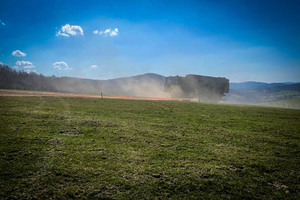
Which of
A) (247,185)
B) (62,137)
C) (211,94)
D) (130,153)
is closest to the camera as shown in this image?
(247,185)

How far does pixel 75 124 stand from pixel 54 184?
5.98m

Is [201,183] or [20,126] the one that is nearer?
[201,183]

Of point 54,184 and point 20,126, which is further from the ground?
point 20,126

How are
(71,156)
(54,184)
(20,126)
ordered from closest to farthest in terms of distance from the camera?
(54,184) < (71,156) < (20,126)

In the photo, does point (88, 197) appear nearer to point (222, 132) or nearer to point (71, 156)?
point (71, 156)

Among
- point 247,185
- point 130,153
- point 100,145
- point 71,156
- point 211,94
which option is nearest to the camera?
point 247,185

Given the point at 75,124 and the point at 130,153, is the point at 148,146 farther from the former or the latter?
the point at 75,124

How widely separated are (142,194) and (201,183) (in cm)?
179

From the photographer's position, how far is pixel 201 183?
458cm

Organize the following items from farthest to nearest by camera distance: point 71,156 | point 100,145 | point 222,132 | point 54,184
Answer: point 222,132 → point 100,145 → point 71,156 → point 54,184

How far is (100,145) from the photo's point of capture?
6.78 meters

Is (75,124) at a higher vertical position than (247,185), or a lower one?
higher

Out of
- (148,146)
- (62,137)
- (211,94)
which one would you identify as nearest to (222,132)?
(148,146)

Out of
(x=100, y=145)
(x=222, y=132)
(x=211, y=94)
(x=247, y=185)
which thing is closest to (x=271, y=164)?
(x=247, y=185)
